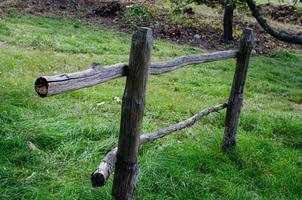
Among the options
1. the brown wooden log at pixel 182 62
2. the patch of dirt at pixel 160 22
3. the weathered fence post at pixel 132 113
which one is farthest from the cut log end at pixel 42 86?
the patch of dirt at pixel 160 22

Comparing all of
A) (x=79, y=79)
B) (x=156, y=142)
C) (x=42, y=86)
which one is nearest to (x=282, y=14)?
(x=156, y=142)

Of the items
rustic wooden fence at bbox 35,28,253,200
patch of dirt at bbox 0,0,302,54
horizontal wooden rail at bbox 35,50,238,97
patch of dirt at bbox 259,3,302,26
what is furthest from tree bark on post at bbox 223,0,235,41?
rustic wooden fence at bbox 35,28,253,200

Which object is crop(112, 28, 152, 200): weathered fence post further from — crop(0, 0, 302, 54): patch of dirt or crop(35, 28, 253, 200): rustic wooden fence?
crop(0, 0, 302, 54): patch of dirt

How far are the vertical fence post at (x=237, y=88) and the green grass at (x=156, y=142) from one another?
229 mm

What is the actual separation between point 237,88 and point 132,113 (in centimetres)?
283

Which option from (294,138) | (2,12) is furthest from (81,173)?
(2,12)

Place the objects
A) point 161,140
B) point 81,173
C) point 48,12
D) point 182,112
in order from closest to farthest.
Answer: point 81,173, point 161,140, point 182,112, point 48,12

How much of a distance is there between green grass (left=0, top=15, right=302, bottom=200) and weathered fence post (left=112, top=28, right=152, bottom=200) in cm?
83

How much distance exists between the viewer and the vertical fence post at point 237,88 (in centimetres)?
591

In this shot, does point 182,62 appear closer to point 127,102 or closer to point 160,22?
point 127,102

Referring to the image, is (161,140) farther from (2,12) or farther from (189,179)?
(2,12)

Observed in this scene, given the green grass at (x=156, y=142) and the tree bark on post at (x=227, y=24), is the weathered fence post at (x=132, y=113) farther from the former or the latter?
the tree bark on post at (x=227, y=24)

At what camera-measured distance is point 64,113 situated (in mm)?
6574

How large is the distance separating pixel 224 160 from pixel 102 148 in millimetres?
1752
